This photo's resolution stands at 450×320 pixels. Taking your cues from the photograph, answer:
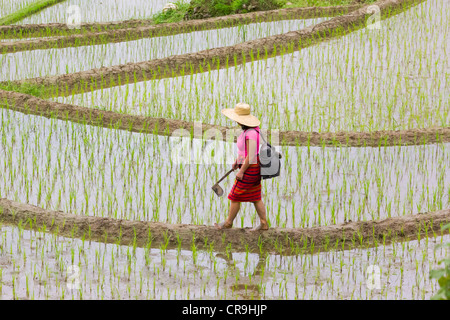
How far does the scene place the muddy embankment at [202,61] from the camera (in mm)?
7344

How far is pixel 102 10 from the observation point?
34.9 feet

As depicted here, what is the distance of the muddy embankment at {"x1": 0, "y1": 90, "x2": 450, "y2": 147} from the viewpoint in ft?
19.5

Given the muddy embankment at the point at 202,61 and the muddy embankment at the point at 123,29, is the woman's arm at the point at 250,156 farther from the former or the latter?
the muddy embankment at the point at 123,29

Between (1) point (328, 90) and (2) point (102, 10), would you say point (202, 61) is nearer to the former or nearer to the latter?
(1) point (328, 90)

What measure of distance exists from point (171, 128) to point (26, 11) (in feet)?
15.9

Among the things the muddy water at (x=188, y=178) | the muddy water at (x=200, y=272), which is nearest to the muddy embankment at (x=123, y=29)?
the muddy water at (x=188, y=178)

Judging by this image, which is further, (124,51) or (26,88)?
(124,51)

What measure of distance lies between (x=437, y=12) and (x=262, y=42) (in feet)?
7.28

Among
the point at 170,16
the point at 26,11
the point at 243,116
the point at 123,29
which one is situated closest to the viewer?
the point at 243,116

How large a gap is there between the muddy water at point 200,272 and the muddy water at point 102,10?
6.01m

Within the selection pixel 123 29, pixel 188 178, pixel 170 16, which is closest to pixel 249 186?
pixel 188 178

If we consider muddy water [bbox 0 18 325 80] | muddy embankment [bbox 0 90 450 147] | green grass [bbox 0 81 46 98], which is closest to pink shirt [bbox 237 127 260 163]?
muddy embankment [bbox 0 90 450 147]
